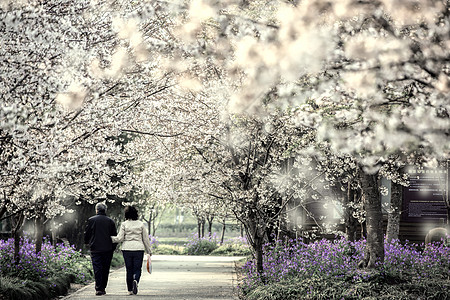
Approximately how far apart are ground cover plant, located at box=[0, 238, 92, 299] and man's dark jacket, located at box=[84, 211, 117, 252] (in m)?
1.16

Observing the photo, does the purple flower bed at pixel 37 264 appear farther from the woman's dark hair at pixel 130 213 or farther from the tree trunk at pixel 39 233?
the woman's dark hair at pixel 130 213

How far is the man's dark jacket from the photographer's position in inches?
469

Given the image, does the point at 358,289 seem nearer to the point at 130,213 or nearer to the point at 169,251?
the point at 130,213

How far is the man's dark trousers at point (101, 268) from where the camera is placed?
38.8 feet

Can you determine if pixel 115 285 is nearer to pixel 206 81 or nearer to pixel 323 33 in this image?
pixel 206 81

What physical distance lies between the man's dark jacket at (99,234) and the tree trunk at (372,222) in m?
4.93

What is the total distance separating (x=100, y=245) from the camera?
11914 millimetres

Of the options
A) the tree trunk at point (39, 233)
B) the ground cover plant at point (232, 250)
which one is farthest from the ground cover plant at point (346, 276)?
the ground cover plant at point (232, 250)

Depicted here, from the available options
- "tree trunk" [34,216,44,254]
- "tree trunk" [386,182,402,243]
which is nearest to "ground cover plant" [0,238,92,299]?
"tree trunk" [34,216,44,254]

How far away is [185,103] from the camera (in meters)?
14.8

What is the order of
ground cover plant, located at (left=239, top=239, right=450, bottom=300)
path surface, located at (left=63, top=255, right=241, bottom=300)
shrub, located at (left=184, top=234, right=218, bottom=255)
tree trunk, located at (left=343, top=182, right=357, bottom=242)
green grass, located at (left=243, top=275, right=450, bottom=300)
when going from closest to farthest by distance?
green grass, located at (left=243, top=275, right=450, bottom=300) < ground cover plant, located at (left=239, top=239, right=450, bottom=300) < path surface, located at (left=63, top=255, right=241, bottom=300) < tree trunk, located at (left=343, top=182, right=357, bottom=242) < shrub, located at (left=184, top=234, right=218, bottom=255)

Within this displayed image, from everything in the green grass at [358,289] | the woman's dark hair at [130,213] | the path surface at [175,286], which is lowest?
the path surface at [175,286]

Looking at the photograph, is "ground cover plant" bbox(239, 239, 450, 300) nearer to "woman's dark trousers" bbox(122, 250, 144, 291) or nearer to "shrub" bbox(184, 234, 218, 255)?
"woman's dark trousers" bbox(122, 250, 144, 291)

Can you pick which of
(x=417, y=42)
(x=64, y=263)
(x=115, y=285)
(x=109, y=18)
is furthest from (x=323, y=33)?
(x=64, y=263)
